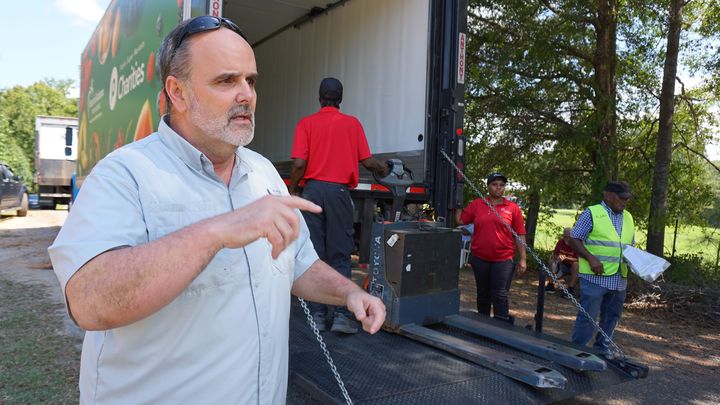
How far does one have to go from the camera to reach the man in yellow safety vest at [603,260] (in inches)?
180

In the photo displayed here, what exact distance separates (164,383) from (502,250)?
4279mm

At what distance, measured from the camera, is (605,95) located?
8383 millimetres

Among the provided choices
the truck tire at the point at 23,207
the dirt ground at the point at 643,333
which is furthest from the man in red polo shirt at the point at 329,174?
the truck tire at the point at 23,207

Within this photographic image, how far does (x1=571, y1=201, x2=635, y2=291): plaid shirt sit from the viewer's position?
459cm

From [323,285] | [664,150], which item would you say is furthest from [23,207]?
[323,285]

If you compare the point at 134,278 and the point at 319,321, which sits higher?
the point at 134,278

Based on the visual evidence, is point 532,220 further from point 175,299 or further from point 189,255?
point 189,255

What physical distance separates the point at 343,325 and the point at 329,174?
1147 millimetres

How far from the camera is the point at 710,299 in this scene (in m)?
6.92

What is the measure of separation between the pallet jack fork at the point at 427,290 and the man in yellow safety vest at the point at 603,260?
1.12m

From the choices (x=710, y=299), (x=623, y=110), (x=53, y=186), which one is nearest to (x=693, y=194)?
(x=623, y=110)

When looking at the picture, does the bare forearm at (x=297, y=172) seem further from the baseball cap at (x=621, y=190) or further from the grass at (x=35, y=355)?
the baseball cap at (x=621, y=190)

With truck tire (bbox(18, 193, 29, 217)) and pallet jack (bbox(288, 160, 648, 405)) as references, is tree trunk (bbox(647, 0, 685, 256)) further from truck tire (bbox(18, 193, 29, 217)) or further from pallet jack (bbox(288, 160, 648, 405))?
truck tire (bbox(18, 193, 29, 217))

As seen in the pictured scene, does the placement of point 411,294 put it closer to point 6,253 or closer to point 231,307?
point 231,307
